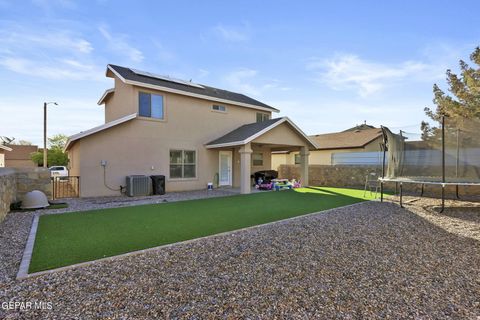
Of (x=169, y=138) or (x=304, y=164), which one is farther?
(x=304, y=164)

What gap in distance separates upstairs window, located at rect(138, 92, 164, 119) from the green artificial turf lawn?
5.11 m

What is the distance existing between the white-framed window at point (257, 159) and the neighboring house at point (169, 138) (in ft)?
5.46

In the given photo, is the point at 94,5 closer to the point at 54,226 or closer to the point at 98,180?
the point at 98,180

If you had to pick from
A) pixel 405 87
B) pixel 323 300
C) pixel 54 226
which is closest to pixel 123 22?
pixel 54 226

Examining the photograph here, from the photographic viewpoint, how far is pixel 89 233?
5.55m

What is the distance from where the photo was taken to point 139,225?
20.6 ft

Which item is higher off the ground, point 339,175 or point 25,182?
point 25,182

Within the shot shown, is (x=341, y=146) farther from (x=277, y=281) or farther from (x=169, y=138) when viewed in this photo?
(x=277, y=281)

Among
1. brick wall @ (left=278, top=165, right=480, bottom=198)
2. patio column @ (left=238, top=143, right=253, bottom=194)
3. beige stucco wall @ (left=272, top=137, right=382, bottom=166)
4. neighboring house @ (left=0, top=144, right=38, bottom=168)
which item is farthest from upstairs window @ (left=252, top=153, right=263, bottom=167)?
neighboring house @ (left=0, top=144, right=38, bottom=168)

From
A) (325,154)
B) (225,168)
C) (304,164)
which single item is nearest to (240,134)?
(225,168)

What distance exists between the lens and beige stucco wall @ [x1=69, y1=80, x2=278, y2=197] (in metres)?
10.9

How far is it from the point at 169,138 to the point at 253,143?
453 cm

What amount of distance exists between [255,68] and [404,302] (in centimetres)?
1300

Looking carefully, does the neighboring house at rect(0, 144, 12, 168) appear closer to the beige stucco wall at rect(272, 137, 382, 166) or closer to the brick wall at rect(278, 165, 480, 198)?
the brick wall at rect(278, 165, 480, 198)
